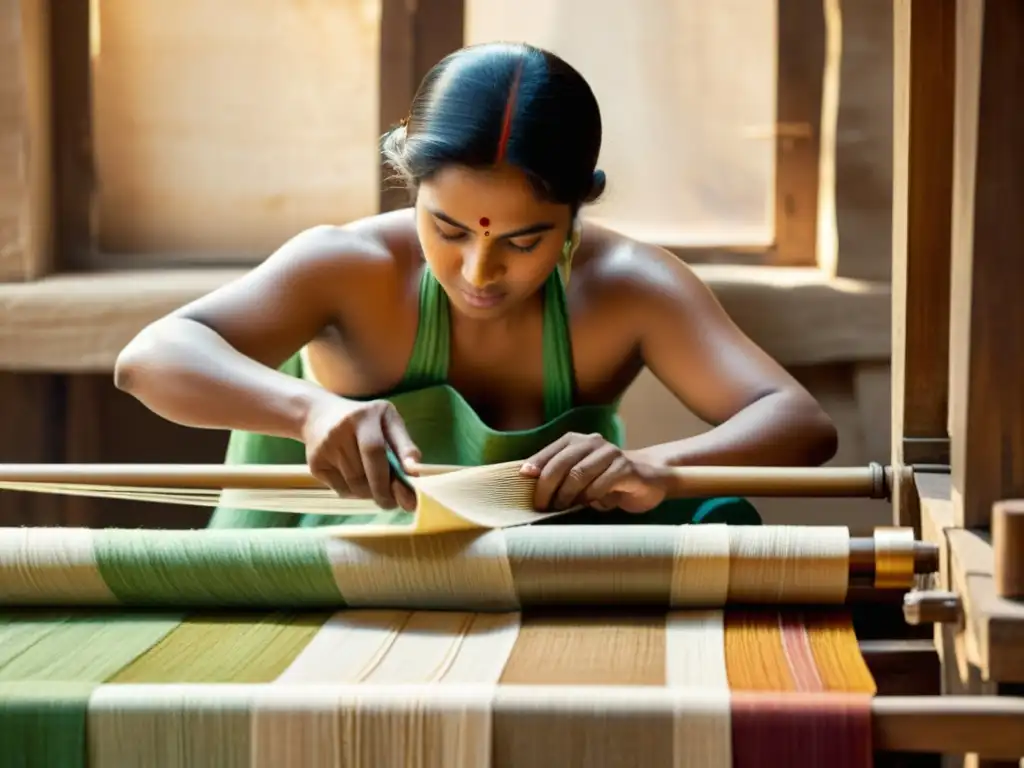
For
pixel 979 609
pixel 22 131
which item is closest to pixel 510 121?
pixel 979 609

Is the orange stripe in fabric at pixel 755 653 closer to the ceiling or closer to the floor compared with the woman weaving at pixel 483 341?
closer to the floor

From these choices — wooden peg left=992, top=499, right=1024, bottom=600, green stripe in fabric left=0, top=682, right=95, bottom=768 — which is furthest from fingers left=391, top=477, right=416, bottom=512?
wooden peg left=992, top=499, right=1024, bottom=600

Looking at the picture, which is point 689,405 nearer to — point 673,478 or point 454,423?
point 454,423

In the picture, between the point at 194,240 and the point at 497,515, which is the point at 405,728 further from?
the point at 194,240

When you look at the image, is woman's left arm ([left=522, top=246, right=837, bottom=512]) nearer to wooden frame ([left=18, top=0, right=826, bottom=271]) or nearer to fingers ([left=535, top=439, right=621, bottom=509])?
fingers ([left=535, top=439, right=621, bottom=509])

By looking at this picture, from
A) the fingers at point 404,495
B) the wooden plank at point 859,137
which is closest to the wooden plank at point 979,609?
the fingers at point 404,495

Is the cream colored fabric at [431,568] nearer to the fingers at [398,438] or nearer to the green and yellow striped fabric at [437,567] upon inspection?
the green and yellow striped fabric at [437,567]

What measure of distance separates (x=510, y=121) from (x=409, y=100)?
874 mm

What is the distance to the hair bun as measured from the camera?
1.35 metres

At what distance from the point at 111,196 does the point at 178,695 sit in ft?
5.17

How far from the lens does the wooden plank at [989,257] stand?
779 mm

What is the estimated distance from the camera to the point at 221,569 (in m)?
0.95

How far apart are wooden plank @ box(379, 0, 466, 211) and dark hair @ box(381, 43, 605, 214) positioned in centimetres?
78

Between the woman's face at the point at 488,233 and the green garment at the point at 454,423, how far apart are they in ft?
0.47
